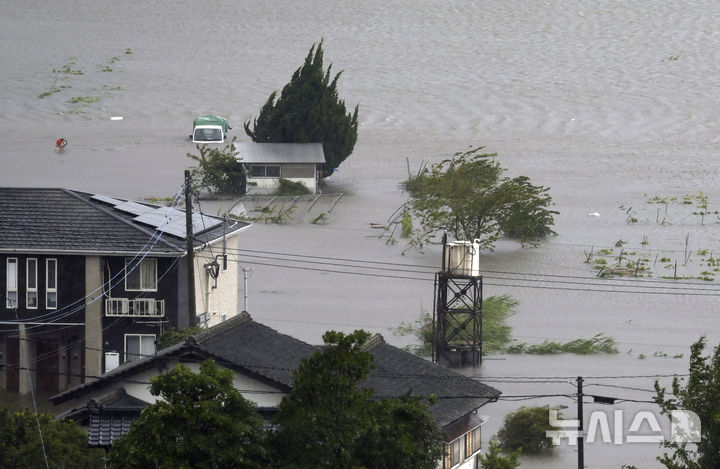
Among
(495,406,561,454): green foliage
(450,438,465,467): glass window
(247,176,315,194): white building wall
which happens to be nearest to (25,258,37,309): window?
(495,406,561,454): green foliage

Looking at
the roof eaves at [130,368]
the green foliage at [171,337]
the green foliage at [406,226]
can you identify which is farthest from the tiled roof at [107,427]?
the green foliage at [406,226]

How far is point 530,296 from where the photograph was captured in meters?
37.2

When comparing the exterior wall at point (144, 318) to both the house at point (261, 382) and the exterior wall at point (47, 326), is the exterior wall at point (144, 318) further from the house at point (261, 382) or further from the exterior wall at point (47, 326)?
the house at point (261, 382)

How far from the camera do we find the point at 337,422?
12.5 m

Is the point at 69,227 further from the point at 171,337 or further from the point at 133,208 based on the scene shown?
the point at 171,337

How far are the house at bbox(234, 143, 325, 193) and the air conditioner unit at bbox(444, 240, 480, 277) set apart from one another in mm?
22651

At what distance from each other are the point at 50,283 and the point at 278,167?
26210 millimetres

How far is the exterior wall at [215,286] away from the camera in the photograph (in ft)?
85.4

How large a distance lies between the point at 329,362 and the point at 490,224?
3218cm

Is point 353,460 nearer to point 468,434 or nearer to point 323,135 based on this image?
point 468,434

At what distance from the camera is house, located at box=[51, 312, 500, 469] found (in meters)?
17.0

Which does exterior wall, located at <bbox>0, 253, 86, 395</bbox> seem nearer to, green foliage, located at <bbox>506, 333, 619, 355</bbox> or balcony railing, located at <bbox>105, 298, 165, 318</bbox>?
balcony railing, located at <bbox>105, 298, 165, 318</bbox>

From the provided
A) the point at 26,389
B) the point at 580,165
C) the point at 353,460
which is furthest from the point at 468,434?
the point at 580,165

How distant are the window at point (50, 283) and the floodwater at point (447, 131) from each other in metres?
7.95
